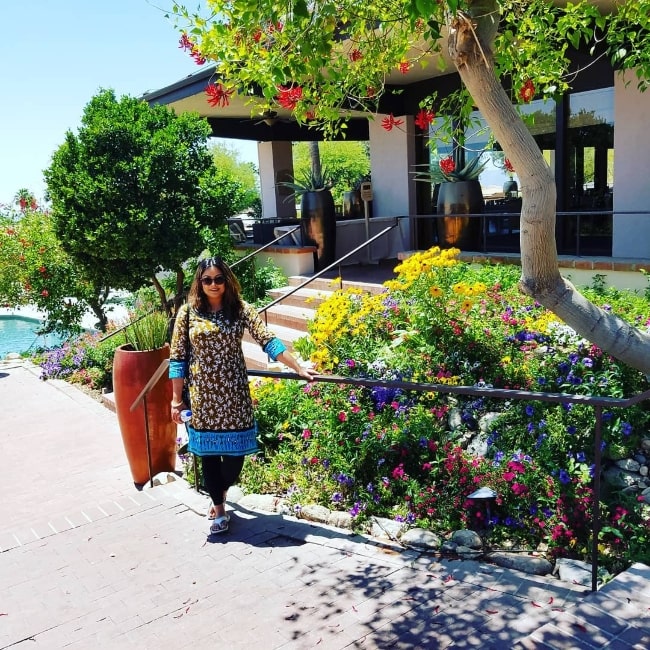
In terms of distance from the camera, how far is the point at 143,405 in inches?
198

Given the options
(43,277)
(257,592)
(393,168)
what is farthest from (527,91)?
(43,277)

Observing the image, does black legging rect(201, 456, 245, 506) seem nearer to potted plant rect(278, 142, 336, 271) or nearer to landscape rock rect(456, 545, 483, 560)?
landscape rock rect(456, 545, 483, 560)

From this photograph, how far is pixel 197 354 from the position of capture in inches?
155

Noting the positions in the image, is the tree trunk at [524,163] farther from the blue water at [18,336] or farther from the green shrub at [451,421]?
the blue water at [18,336]

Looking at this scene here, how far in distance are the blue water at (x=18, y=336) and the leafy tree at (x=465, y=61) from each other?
9.00 metres

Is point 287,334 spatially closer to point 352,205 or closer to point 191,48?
point 191,48

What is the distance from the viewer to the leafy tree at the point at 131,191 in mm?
8414

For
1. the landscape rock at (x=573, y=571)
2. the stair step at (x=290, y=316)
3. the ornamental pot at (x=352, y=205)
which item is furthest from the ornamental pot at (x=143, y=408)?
the ornamental pot at (x=352, y=205)

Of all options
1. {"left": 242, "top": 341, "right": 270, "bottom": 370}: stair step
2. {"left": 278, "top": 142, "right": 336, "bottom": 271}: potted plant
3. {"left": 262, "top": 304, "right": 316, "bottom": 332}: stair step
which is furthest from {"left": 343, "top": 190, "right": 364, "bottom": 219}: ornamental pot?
{"left": 242, "top": 341, "right": 270, "bottom": 370}: stair step

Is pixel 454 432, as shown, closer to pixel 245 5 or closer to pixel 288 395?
pixel 288 395

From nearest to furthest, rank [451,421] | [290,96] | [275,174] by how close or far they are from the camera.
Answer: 1. [451,421]
2. [290,96]
3. [275,174]

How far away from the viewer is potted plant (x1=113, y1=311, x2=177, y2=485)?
5094 mm

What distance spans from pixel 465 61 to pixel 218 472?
2.69 m

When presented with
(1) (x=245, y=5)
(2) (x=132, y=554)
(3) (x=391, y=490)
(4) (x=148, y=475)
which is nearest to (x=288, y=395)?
(4) (x=148, y=475)
